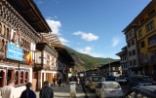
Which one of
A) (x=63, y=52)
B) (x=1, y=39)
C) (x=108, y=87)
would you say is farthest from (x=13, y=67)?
(x=63, y=52)

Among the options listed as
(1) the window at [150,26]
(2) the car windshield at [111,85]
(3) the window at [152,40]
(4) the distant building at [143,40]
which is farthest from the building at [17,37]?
(4) the distant building at [143,40]

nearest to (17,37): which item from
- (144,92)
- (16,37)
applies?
(16,37)

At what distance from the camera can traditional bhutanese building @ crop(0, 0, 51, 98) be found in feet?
47.6

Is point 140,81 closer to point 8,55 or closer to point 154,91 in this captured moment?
point 8,55

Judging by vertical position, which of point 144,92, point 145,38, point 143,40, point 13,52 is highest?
point 145,38

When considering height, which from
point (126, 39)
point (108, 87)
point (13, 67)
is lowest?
point (108, 87)

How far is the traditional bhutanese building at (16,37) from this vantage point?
14508 millimetres

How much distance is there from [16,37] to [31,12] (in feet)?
10.7

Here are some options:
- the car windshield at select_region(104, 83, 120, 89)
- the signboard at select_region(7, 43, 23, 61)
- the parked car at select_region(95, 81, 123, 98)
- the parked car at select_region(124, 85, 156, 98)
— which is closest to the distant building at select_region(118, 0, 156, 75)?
the car windshield at select_region(104, 83, 120, 89)

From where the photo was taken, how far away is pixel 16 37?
16.9m

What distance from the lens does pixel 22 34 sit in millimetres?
19156

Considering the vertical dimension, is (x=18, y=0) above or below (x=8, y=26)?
above

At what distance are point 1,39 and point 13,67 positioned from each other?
10.2ft

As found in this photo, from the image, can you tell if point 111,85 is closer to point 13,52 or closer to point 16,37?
point 13,52
